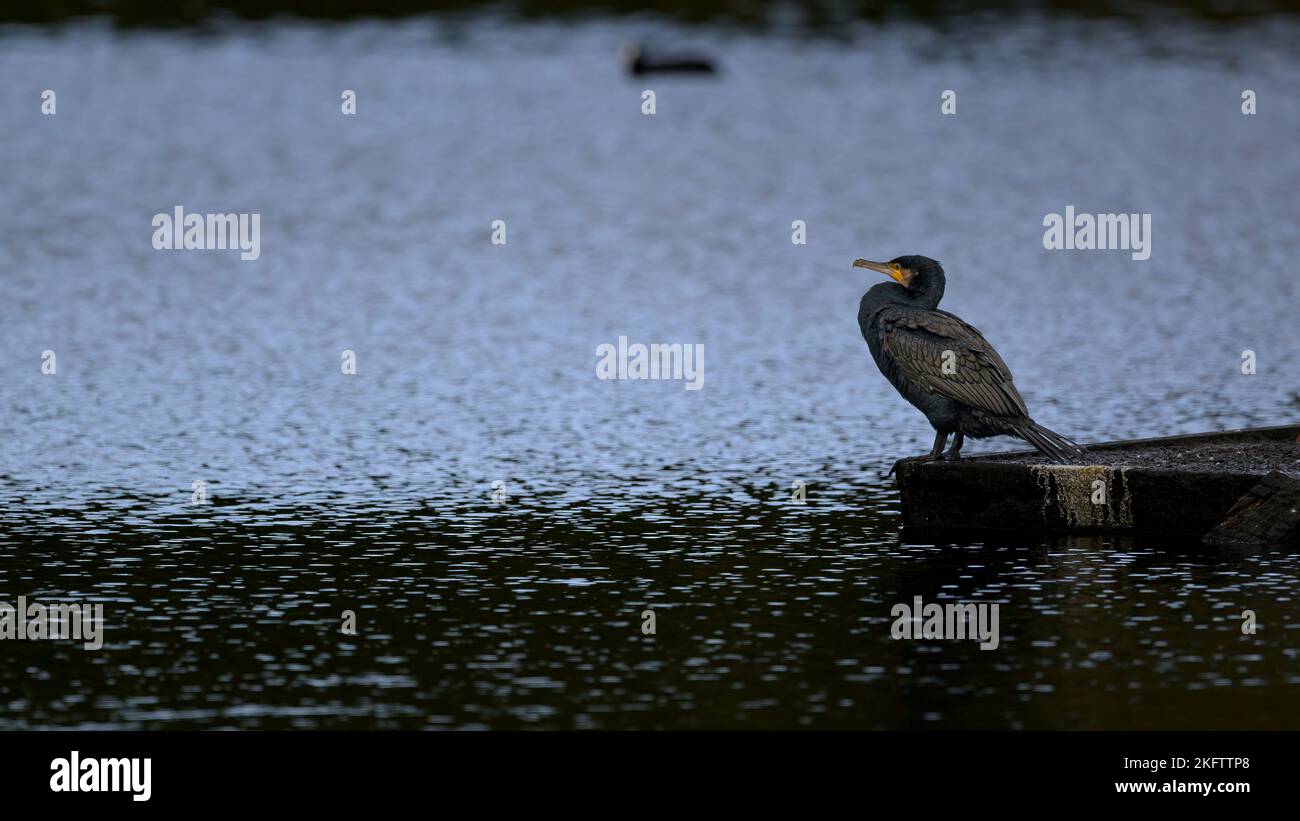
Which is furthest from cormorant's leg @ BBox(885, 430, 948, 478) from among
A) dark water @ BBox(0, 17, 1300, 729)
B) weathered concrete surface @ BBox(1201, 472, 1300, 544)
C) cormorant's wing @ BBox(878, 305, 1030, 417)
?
weathered concrete surface @ BBox(1201, 472, 1300, 544)

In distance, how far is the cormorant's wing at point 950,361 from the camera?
1692 centimetres

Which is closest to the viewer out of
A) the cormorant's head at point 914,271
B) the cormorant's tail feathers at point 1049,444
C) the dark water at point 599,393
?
the dark water at point 599,393

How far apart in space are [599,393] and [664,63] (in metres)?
33.8

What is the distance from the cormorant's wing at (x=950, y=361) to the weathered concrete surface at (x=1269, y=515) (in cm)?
161

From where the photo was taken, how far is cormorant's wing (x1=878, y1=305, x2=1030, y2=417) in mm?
16922

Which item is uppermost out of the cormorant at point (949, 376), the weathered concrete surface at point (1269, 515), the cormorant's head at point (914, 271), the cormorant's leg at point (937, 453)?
the cormorant's head at point (914, 271)

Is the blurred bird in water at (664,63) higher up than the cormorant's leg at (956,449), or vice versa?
the blurred bird in water at (664,63)

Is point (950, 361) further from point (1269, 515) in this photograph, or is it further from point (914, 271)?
point (1269, 515)

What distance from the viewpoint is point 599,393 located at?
23.8 metres

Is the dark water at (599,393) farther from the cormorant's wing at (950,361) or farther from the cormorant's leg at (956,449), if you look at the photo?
the cormorant's wing at (950,361)

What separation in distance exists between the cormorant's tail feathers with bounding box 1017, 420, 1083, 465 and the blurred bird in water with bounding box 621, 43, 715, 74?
132ft

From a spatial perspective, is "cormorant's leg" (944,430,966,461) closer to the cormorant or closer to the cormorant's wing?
the cormorant

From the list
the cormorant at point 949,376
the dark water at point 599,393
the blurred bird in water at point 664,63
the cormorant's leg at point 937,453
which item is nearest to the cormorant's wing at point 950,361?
the cormorant at point 949,376
